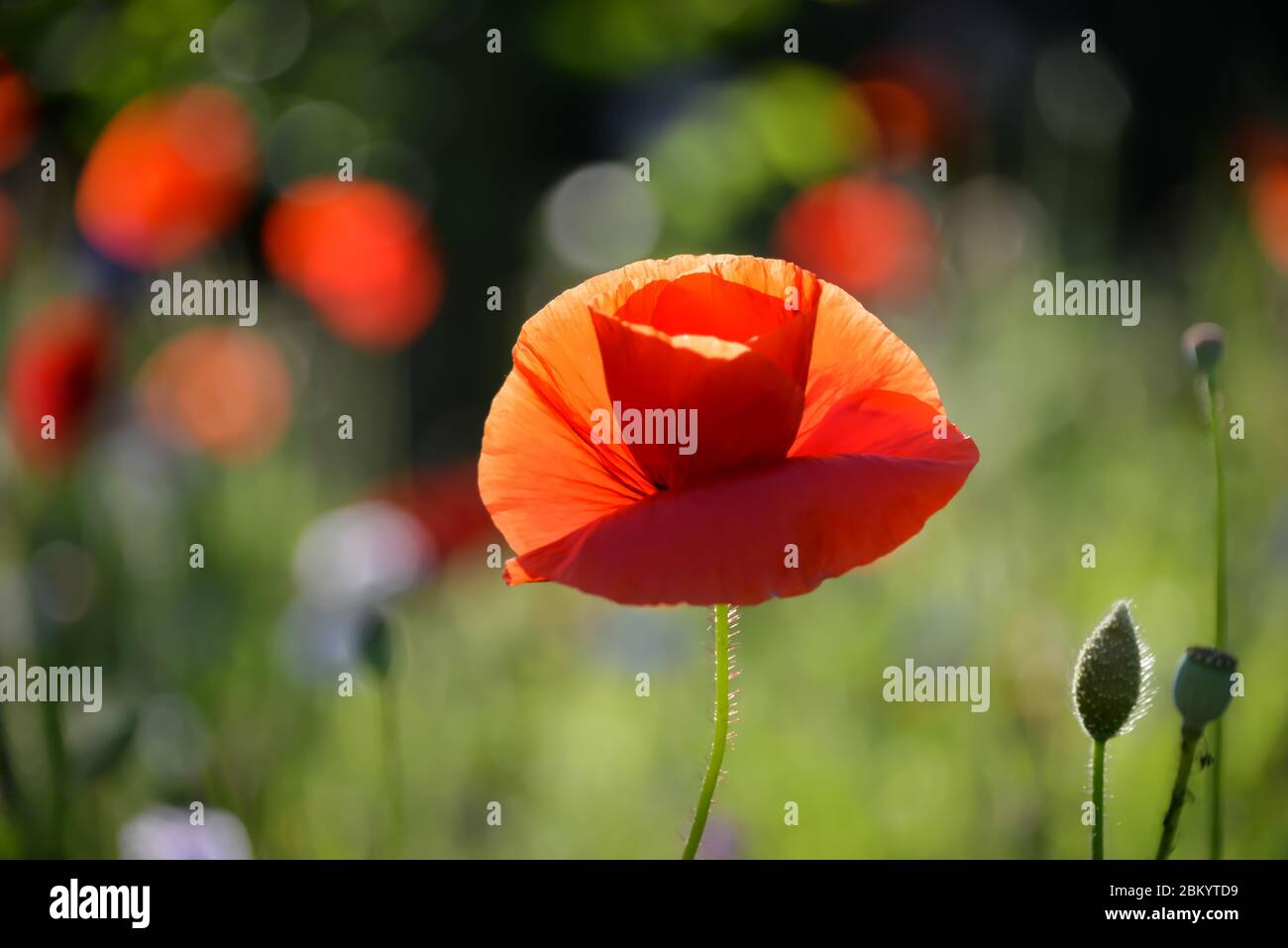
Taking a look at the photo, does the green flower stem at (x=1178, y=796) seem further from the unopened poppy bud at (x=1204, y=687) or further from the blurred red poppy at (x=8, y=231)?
the blurred red poppy at (x=8, y=231)

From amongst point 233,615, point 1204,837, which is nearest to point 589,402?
point 1204,837

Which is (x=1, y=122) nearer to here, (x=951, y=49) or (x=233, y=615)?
(x=233, y=615)

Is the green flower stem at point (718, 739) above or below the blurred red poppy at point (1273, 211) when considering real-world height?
below

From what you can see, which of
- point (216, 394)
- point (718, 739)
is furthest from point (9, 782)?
point (216, 394)

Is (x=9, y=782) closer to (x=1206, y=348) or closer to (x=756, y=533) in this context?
(x=756, y=533)

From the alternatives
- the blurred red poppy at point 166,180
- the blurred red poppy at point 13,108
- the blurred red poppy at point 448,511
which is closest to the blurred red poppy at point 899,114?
the blurred red poppy at point 448,511

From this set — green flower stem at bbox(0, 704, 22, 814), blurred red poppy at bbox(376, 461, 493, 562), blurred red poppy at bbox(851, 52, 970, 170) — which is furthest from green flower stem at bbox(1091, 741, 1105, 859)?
blurred red poppy at bbox(851, 52, 970, 170)

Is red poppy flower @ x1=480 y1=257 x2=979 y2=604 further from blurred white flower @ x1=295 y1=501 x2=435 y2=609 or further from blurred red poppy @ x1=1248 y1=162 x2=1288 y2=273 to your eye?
blurred red poppy @ x1=1248 y1=162 x2=1288 y2=273
